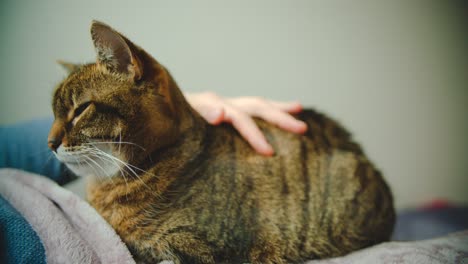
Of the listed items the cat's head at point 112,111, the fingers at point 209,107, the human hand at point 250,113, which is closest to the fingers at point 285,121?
the human hand at point 250,113

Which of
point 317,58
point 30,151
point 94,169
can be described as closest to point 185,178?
point 94,169

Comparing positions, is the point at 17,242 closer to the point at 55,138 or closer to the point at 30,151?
the point at 55,138

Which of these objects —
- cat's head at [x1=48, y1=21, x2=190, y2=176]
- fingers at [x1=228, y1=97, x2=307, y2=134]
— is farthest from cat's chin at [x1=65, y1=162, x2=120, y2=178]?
fingers at [x1=228, y1=97, x2=307, y2=134]

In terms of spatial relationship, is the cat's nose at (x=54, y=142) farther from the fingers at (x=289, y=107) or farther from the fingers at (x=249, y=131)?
the fingers at (x=289, y=107)

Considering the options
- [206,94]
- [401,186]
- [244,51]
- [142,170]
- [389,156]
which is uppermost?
[244,51]

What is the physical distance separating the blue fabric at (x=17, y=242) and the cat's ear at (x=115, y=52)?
0.30m

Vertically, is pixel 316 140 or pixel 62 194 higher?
pixel 316 140

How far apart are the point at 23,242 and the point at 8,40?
1.51 ft

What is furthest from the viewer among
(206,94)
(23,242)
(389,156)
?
(389,156)

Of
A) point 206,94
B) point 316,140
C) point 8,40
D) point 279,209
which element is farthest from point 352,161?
A: point 8,40

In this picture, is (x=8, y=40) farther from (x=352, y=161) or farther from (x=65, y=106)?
(x=352, y=161)

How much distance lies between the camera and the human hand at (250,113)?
2.24ft

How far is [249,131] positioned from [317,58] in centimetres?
67

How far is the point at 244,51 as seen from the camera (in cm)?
104
